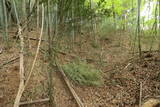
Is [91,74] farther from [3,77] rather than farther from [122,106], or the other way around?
[3,77]

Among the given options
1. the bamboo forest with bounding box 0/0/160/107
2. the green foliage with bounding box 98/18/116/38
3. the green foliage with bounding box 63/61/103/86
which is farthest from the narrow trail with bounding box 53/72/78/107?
the green foliage with bounding box 98/18/116/38

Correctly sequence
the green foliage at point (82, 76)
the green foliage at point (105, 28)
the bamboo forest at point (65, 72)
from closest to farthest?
the bamboo forest at point (65, 72) < the green foliage at point (82, 76) < the green foliage at point (105, 28)

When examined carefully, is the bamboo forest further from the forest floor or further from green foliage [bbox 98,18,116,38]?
green foliage [bbox 98,18,116,38]

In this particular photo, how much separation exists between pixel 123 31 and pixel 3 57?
6.92 m

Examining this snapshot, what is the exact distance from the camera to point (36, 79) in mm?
3494

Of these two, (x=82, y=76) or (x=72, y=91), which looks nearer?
(x=72, y=91)

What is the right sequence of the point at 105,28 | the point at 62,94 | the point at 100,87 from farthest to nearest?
1. the point at 105,28
2. the point at 100,87
3. the point at 62,94

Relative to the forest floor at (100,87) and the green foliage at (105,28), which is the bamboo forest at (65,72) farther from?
the green foliage at (105,28)

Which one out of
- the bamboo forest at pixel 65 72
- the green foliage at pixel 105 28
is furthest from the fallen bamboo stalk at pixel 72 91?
the green foliage at pixel 105 28

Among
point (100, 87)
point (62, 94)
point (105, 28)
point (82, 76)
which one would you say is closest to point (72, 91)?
point (62, 94)

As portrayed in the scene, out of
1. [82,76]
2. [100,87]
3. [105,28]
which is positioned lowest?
[100,87]

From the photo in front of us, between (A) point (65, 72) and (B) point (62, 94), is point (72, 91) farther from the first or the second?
(A) point (65, 72)

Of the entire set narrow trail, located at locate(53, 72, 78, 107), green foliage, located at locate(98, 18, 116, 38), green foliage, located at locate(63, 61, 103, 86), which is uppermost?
green foliage, located at locate(98, 18, 116, 38)

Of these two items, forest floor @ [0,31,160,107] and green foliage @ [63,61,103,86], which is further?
green foliage @ [63,61,103,86]
